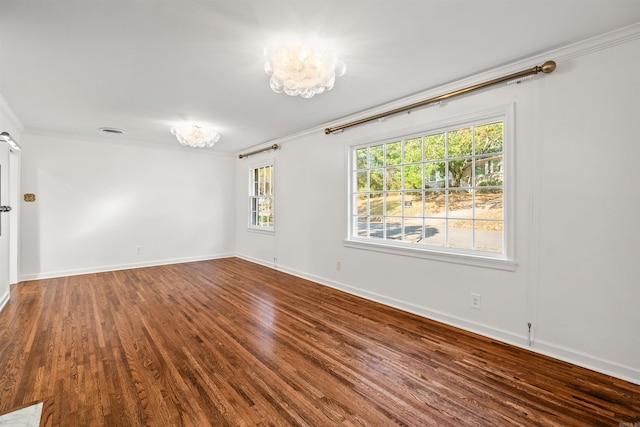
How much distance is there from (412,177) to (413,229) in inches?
24.1

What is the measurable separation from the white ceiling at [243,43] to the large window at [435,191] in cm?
59

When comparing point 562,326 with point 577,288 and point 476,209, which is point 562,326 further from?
point 476,209

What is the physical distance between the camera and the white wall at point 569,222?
6.74 ft

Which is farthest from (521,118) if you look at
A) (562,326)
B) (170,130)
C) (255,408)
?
(170,130)

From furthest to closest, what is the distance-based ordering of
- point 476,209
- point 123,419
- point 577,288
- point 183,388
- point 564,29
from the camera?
point 476,209 → point 577,288 → point 564,29 → point 183,388 → point 123,419

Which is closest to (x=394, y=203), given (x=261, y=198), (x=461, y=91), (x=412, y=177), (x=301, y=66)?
(x=412, y=177)

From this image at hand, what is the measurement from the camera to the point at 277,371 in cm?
213

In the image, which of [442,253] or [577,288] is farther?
[442,253]

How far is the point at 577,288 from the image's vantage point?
224 centimetres

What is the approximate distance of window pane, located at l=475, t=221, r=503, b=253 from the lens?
277 centimetres

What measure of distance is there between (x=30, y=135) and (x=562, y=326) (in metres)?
7.29

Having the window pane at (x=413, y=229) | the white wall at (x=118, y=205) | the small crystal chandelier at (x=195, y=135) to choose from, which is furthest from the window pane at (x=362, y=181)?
the white wall at (x=118, y=205)

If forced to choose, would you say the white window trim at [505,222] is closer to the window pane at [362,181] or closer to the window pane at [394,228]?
the window pane at [394,228]

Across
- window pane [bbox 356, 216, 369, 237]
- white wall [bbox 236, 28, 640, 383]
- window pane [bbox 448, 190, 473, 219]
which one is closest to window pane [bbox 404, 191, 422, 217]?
window pane [bbox 448, 190, 473, 219]
